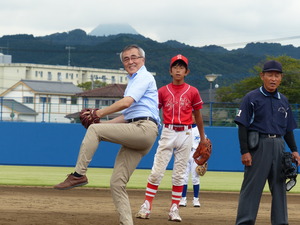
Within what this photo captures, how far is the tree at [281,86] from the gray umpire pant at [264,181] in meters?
53.5

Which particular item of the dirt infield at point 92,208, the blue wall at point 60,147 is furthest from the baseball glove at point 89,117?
the blue wall at point 60,147

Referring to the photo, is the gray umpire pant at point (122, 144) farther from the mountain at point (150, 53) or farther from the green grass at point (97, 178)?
the mountain at point (150, 53)

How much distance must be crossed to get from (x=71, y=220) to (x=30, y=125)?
12222 millimetres

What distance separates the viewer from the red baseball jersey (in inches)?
345

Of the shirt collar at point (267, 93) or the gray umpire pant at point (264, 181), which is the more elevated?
the shirt collar at point (267, 93)

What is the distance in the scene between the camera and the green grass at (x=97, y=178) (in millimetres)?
14675

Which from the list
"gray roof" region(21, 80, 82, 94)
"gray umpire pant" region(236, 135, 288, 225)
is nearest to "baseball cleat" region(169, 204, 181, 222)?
"gray umpire pant" region(236, 135, 288, 225)

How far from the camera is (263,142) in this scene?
23.7ft

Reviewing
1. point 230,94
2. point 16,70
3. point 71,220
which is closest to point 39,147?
point 71,220

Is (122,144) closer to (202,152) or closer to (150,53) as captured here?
(202,152)

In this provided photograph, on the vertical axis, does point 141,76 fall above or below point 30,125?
above

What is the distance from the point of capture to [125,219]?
7.09m

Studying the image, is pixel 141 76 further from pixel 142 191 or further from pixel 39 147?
pixel 39 147

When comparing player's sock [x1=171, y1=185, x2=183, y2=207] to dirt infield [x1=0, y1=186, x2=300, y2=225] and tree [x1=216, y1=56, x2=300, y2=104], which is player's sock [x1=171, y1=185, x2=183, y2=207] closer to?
dirt infield [x1=0, y1=186, x2=300, y2=225]
